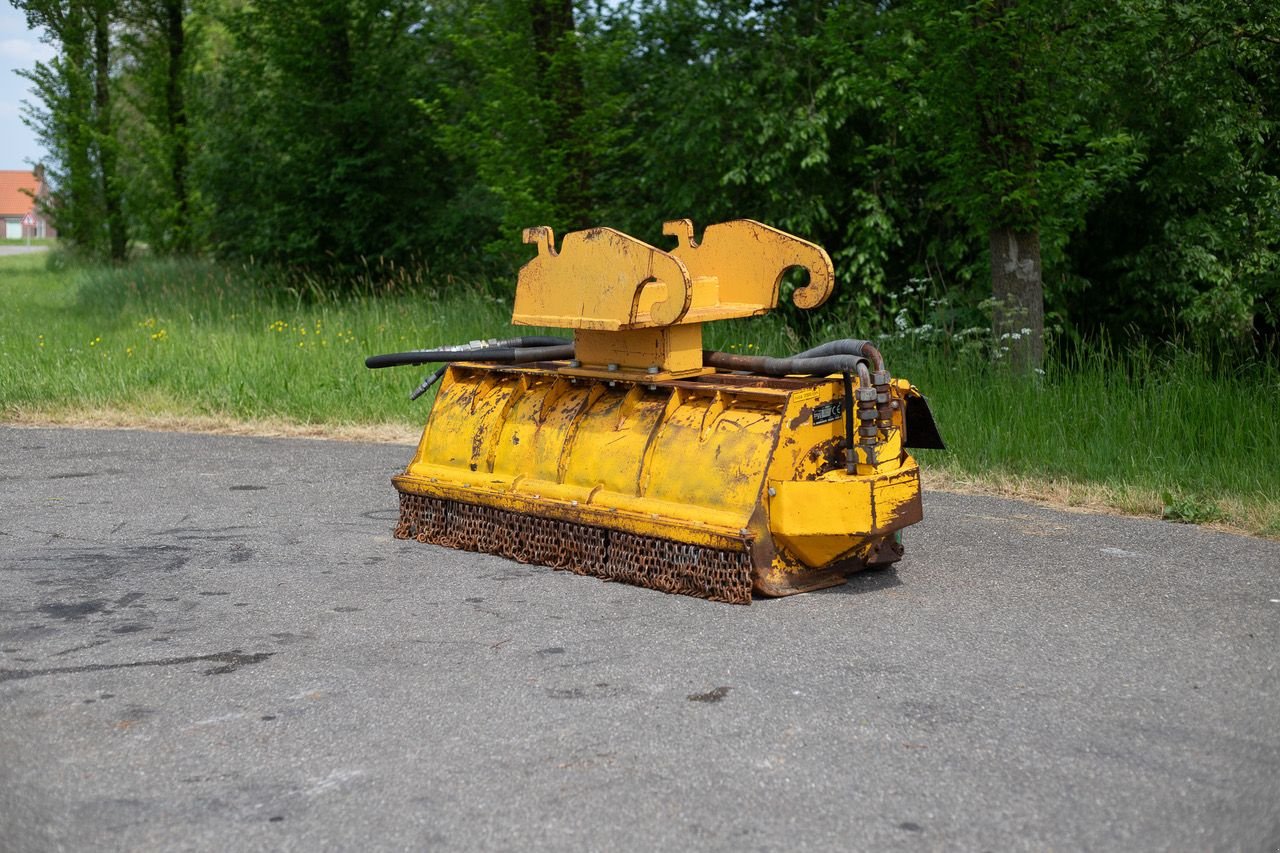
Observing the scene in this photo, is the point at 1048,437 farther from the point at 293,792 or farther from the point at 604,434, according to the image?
the point at 293,792

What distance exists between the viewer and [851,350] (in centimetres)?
618

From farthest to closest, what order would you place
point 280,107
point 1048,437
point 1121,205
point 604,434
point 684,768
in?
point 280,107, point 1121,205, point 1048,437, point 604,434, point 684,768

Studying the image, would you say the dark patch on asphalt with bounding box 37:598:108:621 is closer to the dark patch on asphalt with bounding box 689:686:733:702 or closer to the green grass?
the dark patch on asphalt with bounding box 689:686:733:702

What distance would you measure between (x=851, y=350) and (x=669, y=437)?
2.88 feet

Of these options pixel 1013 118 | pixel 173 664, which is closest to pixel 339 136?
pixel 1013 118

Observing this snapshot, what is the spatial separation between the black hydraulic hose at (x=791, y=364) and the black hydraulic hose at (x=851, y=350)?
3 centimetres

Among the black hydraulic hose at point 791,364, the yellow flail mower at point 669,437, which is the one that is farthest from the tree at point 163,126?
the black hydraulic hose at point 791,364

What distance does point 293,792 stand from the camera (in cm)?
396

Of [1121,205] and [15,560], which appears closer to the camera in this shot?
[15,560]

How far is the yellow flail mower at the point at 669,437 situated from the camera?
5840mm

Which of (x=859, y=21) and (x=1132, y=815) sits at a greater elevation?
(x=859, y=21)

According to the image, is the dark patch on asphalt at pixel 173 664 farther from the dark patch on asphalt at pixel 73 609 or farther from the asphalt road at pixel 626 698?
the dark patch on asphalt at pixel 73 609

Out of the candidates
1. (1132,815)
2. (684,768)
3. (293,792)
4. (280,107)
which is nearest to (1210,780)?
(1132,815)

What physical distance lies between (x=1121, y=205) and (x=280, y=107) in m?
12.6
